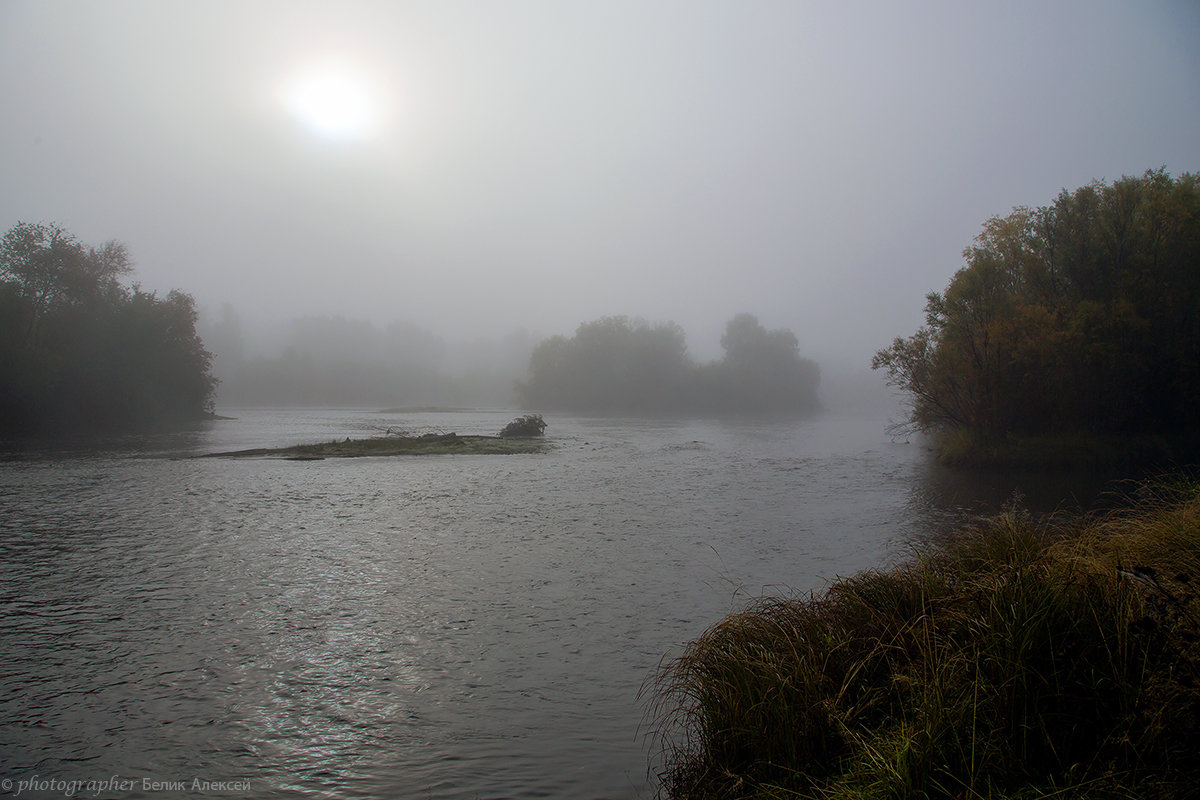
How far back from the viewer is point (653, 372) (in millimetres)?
123062

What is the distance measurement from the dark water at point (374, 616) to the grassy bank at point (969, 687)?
3.89 feet

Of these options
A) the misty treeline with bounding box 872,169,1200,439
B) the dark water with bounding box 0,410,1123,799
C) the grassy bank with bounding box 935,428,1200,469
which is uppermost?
the misty treeline with bounding box 872,169,1200,439

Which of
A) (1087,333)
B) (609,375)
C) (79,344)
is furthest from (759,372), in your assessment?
(79,344)

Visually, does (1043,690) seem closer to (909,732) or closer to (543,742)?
(909,732)

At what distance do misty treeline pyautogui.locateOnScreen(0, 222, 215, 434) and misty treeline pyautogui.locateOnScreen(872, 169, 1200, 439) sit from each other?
5175 centimetres

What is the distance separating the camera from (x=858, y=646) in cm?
539

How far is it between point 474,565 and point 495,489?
10404 mm

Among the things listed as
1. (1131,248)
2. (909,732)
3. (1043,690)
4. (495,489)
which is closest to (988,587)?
(1043,690)

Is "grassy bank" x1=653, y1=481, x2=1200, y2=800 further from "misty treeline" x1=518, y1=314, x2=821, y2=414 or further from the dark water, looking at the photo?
"misty treeline" x1=518, y1=314, x2=821, y2=414

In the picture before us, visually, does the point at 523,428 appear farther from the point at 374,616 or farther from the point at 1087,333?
the point at 374,616

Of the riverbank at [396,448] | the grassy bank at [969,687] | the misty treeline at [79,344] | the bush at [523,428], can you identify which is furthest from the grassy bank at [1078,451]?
the misty treeline at [79,344]

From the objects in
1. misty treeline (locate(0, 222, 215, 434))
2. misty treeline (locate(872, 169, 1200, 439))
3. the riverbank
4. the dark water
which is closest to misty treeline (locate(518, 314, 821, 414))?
misty treeline (locate(0, 222, 215, 434))

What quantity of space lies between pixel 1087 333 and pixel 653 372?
93.6 meters

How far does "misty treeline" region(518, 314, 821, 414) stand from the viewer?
12269 cm
